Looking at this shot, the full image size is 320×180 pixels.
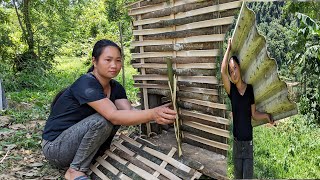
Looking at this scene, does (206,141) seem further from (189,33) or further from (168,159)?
(189,33)

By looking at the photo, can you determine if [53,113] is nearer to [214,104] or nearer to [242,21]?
[214,104]

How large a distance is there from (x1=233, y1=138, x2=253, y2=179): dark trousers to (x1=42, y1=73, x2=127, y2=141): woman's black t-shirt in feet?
3.55

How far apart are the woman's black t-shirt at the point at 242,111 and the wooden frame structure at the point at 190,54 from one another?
1.56ft

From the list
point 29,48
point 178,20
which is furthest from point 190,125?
point 29,48

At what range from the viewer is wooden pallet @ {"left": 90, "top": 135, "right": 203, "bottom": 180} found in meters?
2.40

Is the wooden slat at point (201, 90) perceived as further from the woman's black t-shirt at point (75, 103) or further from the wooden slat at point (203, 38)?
the woman's black t-shirt at point (75, 103)

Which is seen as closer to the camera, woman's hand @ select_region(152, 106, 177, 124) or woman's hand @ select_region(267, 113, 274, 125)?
woman's hand @ select_region(267, 113, 274, 125)

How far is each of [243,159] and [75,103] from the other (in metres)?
1.43

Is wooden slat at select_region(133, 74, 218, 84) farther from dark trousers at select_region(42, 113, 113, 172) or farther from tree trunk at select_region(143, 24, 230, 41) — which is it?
dark trousers at select_region(42, 113, 113, 172)

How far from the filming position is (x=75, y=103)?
282 cm

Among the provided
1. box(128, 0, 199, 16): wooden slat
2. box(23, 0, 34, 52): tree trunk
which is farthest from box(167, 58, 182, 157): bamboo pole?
box(23, 0, 34, 52): tree trunk

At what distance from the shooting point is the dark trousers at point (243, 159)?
6.38ft

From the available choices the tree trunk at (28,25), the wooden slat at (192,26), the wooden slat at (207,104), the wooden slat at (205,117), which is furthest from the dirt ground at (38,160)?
the tree trunk at (28,25)

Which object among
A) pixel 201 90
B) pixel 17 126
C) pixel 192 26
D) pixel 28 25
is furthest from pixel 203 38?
pixel 28 25
